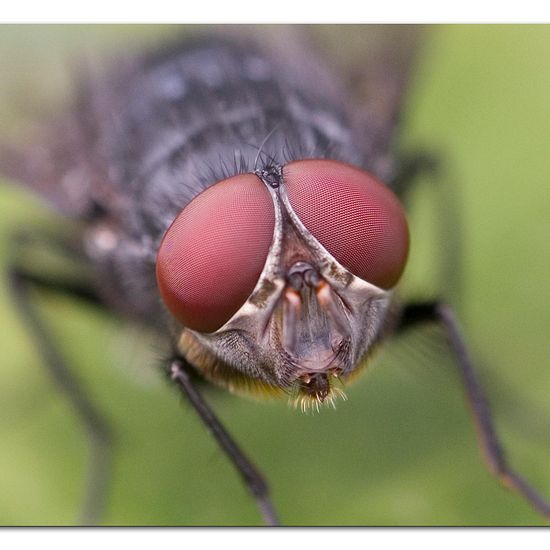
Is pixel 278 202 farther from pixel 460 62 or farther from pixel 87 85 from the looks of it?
pixel 460 62

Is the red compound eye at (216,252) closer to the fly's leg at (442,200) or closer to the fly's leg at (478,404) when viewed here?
the fly's leg at (478,404)

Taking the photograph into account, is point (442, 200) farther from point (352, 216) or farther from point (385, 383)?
point (352, 216)

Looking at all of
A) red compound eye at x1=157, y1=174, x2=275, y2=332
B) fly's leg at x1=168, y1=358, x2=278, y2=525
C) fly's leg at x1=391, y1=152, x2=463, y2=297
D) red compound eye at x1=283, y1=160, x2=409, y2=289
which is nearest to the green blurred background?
fly's leg at x1=391, y1=152, x2=463, y2=297

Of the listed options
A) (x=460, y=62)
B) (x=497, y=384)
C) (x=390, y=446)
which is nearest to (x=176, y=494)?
(x=390, y=446)

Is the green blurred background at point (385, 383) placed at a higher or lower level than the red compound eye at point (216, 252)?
lower

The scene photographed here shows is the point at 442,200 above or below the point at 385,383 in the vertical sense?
above

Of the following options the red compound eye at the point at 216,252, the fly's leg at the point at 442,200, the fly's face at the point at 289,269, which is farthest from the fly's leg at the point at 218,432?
the fly's leg at the point at 442,200

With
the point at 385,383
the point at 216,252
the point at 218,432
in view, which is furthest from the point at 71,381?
the point at 216,252
